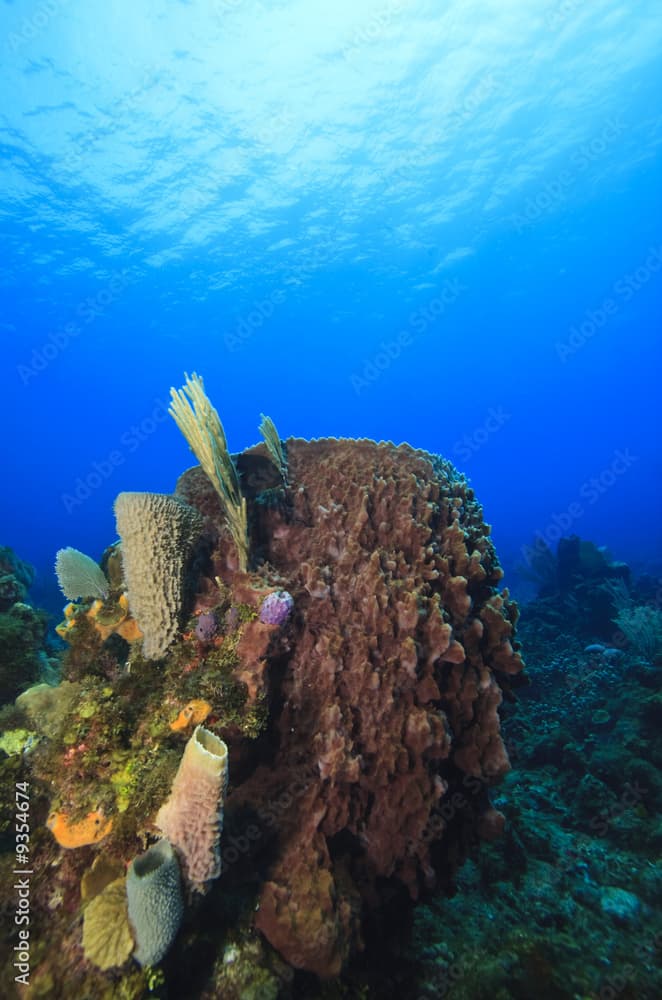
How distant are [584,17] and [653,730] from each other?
37.8 meters

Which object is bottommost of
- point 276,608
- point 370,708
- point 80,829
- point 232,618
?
point 80,829

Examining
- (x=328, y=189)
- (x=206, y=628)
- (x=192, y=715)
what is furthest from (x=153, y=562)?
(x=328, y=189)

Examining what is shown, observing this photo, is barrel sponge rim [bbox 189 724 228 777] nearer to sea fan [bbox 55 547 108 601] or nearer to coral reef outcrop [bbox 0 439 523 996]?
coral reef outcrop [bbox 0 439 523 996]

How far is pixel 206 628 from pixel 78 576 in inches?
60.6

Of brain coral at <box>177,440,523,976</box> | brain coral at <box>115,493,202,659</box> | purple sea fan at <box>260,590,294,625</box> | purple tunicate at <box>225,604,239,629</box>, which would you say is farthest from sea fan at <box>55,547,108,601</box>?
purple sea fan at <box>260,590,294,625</box>

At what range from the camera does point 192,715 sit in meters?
3.34

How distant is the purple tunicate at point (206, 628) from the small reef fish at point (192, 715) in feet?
1.77

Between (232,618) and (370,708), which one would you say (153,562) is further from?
(370,708)

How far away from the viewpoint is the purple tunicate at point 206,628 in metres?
3.81

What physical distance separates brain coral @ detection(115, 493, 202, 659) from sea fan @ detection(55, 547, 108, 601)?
0.79m

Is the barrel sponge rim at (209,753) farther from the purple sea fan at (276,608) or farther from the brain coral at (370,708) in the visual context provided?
the purple sea fan at (276,608)

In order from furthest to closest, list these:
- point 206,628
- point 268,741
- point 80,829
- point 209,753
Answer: point 206,628 < point 268,741 < point 80,829 < point 209,753

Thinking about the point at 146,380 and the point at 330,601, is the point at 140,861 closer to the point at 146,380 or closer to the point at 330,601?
the point at 330,601

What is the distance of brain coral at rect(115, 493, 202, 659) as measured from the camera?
12.1ft
